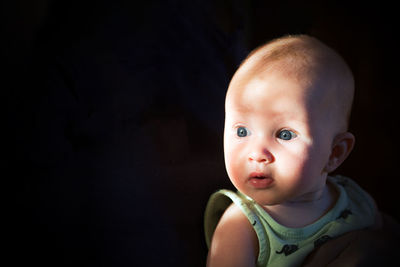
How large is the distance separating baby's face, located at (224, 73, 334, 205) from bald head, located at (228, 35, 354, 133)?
A: 1 cm

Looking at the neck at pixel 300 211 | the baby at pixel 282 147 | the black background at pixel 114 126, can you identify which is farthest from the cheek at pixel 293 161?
the black background at pixel 114 126

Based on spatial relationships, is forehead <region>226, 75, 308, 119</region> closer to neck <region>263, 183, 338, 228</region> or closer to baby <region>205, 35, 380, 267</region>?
baby <region>205, 35, 380, 267</region>

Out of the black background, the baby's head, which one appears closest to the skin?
the baby's head

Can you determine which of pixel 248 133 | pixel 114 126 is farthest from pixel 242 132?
pixel 114 126

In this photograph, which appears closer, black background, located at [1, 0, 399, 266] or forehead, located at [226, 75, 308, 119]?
forehead, located at [226, 75, 308, 119]

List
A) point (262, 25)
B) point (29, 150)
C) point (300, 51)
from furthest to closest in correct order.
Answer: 1. point (262, 25)
2. point (29, 150)
3. point (300, 51)

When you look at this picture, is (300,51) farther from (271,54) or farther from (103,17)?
(103,17)

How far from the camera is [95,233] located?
682 mm

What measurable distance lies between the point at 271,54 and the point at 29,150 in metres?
0.54

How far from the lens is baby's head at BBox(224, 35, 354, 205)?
587 millimetres

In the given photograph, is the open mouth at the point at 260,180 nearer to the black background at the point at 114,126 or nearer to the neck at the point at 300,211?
the neck at the point at 300,211

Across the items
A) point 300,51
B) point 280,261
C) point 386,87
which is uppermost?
point 300,51

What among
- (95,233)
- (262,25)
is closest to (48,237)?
(95,233)

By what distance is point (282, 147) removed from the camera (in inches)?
23.4
